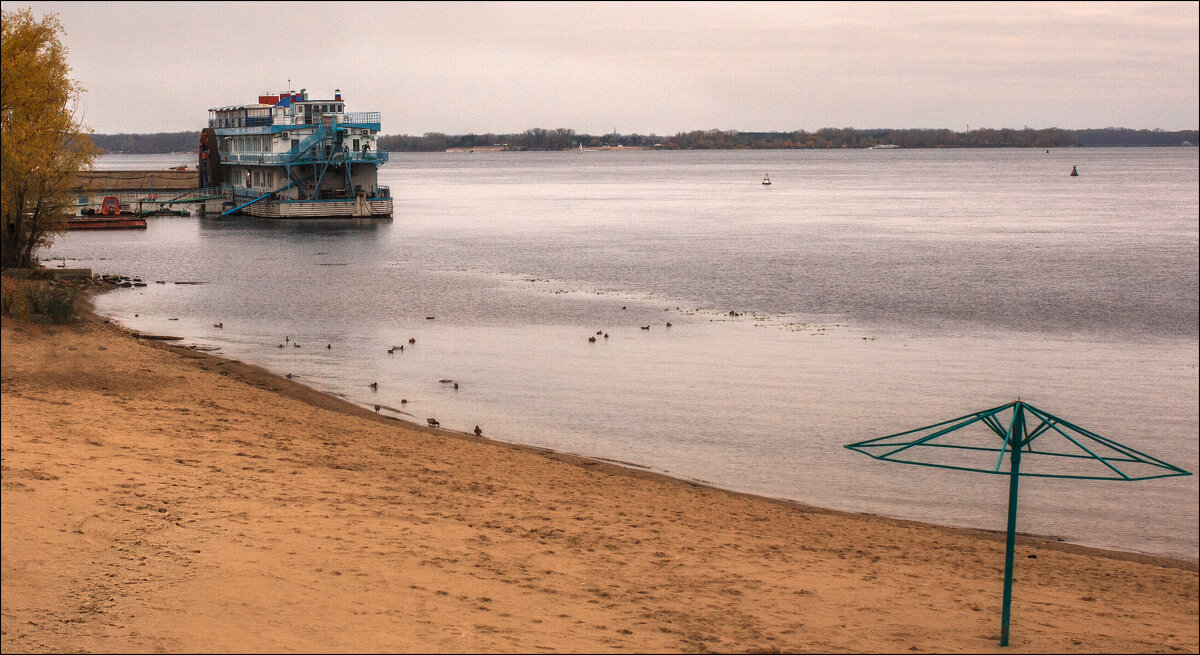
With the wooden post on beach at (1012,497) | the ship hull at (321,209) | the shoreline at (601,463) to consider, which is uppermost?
the ship hull at (321,209)

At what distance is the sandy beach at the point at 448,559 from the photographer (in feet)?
30.0

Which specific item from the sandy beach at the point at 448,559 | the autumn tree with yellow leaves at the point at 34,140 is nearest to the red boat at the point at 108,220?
the autumn tree with yellow leaves at the point at 34,140

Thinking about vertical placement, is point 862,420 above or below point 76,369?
below

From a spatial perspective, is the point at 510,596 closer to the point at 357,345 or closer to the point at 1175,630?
the point at 1175,630

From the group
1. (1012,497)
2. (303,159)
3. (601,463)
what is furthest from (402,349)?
(303,159)

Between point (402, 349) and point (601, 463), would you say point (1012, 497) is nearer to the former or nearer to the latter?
point (601, 463)

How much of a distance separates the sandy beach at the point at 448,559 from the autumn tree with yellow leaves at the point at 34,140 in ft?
33.4

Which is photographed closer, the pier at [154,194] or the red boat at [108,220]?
the red boat at [108,220]

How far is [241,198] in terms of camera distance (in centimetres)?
8275

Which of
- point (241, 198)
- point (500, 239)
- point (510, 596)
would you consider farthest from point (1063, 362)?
point (241, 198)

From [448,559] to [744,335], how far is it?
2102cm

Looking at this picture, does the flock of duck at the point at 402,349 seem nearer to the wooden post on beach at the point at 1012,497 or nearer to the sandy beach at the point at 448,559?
the sandy beach at the point at 448,559

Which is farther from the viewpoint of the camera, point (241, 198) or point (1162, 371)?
point (241, 198)

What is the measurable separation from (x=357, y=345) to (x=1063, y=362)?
18.6 meters
